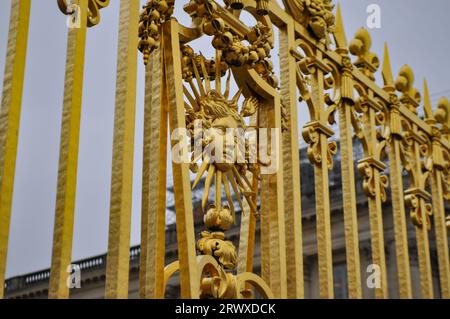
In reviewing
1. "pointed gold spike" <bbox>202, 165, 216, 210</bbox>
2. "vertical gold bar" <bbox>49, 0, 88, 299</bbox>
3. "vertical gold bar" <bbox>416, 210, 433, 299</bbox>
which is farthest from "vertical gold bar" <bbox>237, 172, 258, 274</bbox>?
"vertical gold bar" <bbox>416, 210, 433, 299</bbox>

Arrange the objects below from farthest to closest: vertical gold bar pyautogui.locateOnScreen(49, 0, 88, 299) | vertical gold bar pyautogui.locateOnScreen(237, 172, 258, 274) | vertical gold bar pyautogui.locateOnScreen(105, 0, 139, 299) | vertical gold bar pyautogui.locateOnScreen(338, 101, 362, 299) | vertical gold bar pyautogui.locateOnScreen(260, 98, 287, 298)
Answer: vertical gold bar pyautogui.locateOnScreen(338, 101, 362, 299) < vertical gold bar pyautogui.locateOnScreen(237, 172, 258, 274) < vertical gold bar pyautogui.locateOnScreen(260, 98, 287, 298) < vertical gold bar pyautogui.locateOnScreen(105, 0, 139, 299) < vertical gold bar pyautogui.locateOnScreen(49, 0, 88, 299)

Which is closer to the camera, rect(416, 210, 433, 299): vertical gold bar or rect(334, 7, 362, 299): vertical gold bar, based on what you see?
rect(334, 7, 362, 299): vertical gold bar

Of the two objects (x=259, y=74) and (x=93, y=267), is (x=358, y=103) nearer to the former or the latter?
(x=259, y=74)

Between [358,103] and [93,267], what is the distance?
14.0 m

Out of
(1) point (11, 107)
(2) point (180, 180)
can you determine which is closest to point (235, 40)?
(2) point (180, 180)

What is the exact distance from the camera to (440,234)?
629 cm

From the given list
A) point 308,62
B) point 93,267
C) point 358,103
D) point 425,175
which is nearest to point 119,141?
point 308,62

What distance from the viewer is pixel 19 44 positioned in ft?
11.6

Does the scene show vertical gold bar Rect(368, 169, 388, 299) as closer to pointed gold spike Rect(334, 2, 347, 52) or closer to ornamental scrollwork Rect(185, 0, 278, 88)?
pointed gold spike Rect(334, 2, 347, 52)

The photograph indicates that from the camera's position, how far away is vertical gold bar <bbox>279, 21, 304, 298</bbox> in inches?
176

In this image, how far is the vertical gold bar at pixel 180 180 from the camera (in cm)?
373

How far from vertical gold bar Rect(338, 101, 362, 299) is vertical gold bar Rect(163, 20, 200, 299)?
1453mm

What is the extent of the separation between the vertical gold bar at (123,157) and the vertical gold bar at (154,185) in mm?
203

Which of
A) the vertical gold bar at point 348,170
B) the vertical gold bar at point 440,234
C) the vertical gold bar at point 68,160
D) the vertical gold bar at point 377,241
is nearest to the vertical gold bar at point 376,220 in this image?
the vertical gold bar at point 377,241
